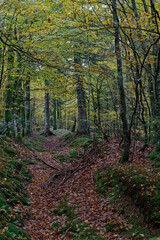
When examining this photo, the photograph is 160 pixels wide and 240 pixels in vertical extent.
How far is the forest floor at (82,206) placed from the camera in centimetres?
430

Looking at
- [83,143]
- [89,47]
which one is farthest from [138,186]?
[83,143]

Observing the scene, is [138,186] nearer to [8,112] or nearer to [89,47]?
[89,47]

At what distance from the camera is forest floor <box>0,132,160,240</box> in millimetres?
4305

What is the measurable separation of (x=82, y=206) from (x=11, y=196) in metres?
2.40

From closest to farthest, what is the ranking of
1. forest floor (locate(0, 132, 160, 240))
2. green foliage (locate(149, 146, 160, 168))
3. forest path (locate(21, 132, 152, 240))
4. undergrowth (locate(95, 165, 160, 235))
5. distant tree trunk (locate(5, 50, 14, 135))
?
undergrowth (locate(95, 165, 160, 235)), forest floor (locate(0, 132, 160, 240)), forest path (locate(21, 132, 152, 240)), green foliage (locate(149, 146, 160, 168)), distant tree trunk (locate(5, 50, 14, 135))

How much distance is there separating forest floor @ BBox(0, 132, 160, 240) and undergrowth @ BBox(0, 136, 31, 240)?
36 cm

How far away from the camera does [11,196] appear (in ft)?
19.6

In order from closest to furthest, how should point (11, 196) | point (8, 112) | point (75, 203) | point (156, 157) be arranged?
point (11, 196) < point (75, 203) < point (156, 157) < point (8, 112)

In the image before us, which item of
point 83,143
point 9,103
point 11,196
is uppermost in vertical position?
point 9,103

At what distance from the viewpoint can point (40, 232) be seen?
5113 mm

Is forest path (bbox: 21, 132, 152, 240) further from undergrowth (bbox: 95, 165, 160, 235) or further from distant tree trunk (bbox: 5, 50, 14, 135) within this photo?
distant tree trunk (bbox: 5, 50, 14, 135)

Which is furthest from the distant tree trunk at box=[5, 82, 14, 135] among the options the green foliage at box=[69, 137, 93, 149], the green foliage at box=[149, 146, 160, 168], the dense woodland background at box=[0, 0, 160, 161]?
the green foliage at box=[149, 146, 160, 168]

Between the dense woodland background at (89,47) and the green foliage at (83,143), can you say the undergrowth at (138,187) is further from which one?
the green foliage at (83,143)

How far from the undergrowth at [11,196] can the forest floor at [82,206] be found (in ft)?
1.20
